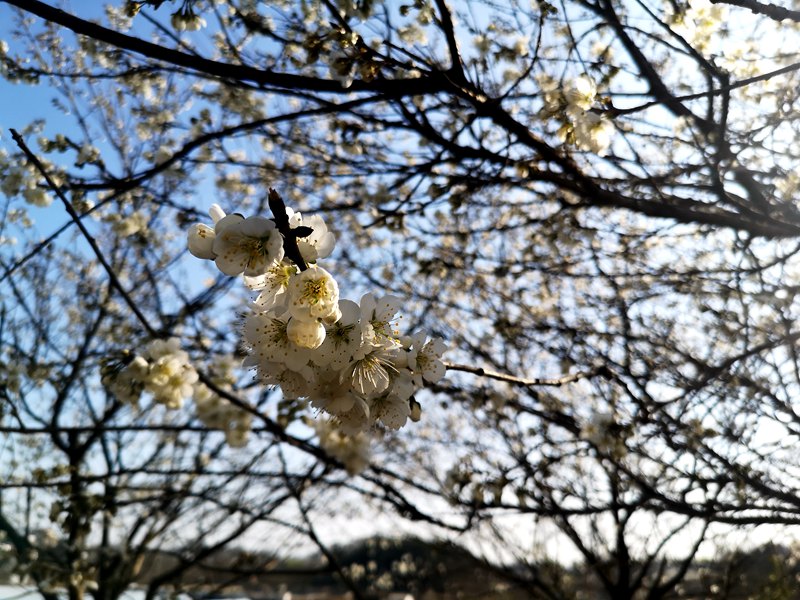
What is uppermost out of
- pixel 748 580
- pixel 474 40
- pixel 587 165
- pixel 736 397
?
pixel 474 40

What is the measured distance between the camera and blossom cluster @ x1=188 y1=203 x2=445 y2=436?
121 cm

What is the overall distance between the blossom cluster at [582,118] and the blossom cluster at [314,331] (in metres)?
1.53

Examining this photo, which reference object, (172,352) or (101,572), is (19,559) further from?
(172,352)

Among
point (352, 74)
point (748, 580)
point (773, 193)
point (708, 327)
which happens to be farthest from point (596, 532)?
point (352, 74)

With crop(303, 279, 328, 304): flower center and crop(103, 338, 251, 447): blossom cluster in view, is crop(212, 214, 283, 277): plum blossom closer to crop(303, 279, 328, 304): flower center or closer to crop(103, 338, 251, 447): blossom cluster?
crop(303, 279, 328, 304): flower center

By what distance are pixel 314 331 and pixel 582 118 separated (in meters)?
1.86

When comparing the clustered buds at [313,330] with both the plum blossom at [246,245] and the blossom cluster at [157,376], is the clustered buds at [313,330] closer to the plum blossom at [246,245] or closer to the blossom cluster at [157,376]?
the plum blossom at [246,245]

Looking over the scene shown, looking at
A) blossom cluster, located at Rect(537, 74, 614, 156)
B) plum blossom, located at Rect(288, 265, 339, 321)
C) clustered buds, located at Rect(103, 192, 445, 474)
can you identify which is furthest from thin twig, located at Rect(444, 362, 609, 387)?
blossom cluster, located at Rect(537, 74, 614, 156)

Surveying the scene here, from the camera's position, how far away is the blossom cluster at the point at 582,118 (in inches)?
96.7

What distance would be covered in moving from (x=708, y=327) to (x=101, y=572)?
291 inches

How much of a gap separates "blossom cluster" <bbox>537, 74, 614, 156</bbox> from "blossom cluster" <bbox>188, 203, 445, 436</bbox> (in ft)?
5.02

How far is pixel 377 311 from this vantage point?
1.41m

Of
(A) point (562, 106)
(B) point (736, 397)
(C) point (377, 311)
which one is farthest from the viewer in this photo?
(B) point (736, 397)

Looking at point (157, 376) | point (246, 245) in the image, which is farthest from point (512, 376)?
point (157, 376)
